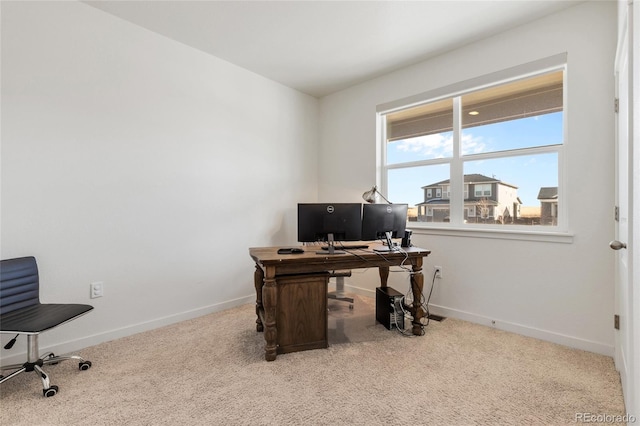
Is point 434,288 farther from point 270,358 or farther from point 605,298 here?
point 270,358

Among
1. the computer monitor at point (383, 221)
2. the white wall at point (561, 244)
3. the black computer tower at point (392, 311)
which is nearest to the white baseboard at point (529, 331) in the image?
the white wall at point (561, 244)

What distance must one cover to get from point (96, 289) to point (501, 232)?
3.58 metres

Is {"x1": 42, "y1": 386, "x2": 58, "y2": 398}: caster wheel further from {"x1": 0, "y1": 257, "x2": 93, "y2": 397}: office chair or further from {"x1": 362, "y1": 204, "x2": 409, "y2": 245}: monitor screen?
{"x1": 362, "y1": 204, "x2": 409, "y2": 245}: monitor screen

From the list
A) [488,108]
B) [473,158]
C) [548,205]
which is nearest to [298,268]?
[473,158]

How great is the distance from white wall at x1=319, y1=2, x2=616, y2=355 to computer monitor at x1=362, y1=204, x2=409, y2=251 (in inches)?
26.9

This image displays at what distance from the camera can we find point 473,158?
297cm

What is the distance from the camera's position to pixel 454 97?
3.10 metres

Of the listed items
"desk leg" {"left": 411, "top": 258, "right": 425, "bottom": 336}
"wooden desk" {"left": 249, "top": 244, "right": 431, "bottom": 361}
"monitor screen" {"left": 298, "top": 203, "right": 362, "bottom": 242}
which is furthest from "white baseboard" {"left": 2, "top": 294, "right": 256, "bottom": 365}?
"desk leg" {"left": 411, "top": 258, "right": 425, "bottom": 336}

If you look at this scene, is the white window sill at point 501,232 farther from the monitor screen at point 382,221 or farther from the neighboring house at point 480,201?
the monitor screen at point 382,221

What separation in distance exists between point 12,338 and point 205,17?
286 centimetres

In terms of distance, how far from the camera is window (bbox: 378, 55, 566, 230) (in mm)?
2556

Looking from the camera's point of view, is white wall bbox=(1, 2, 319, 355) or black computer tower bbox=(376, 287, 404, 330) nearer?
white wall bbox=(1, 2, 319, 355)

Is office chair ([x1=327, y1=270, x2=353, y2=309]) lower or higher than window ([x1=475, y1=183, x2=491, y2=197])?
lower

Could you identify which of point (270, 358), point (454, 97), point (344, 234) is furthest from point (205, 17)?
point (270, 358)
